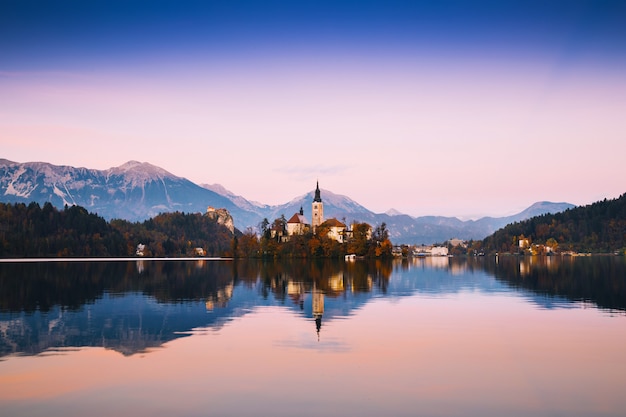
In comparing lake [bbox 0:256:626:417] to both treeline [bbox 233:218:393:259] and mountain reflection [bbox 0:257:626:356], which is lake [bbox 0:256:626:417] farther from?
treeline [bbox 233:218:393:259]

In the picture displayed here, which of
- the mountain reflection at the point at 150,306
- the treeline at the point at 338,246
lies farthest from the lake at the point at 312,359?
the treeline at the point at 338,246

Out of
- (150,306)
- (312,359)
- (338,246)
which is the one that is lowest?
(312,359)

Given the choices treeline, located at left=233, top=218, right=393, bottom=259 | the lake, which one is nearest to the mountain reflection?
the lake

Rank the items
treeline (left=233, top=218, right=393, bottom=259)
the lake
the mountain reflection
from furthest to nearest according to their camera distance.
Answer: treeline (left=233, top=218, right=393, bottom=259)
the mountain reflection
the lake

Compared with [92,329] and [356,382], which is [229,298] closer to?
[92,329]

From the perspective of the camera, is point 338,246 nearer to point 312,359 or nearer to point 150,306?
point 150,306

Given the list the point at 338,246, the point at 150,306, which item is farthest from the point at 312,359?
the point at 338,246

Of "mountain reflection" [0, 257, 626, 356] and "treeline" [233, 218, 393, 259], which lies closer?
"mountain reflection" [0, 257, 626, 356]

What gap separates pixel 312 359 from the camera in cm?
2319

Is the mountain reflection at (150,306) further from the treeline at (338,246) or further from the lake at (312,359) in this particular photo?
the treeline at (338,246)

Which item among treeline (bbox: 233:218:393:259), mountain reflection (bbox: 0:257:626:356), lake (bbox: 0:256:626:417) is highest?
treeline (bbox: 233:218:393:259)

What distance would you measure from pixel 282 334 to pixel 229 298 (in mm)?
20756

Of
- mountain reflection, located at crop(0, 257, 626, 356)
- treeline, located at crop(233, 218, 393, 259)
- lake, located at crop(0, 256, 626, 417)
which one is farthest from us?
treeline, located at crop(233, 218, 393, 259)

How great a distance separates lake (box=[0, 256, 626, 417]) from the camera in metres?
17.1
